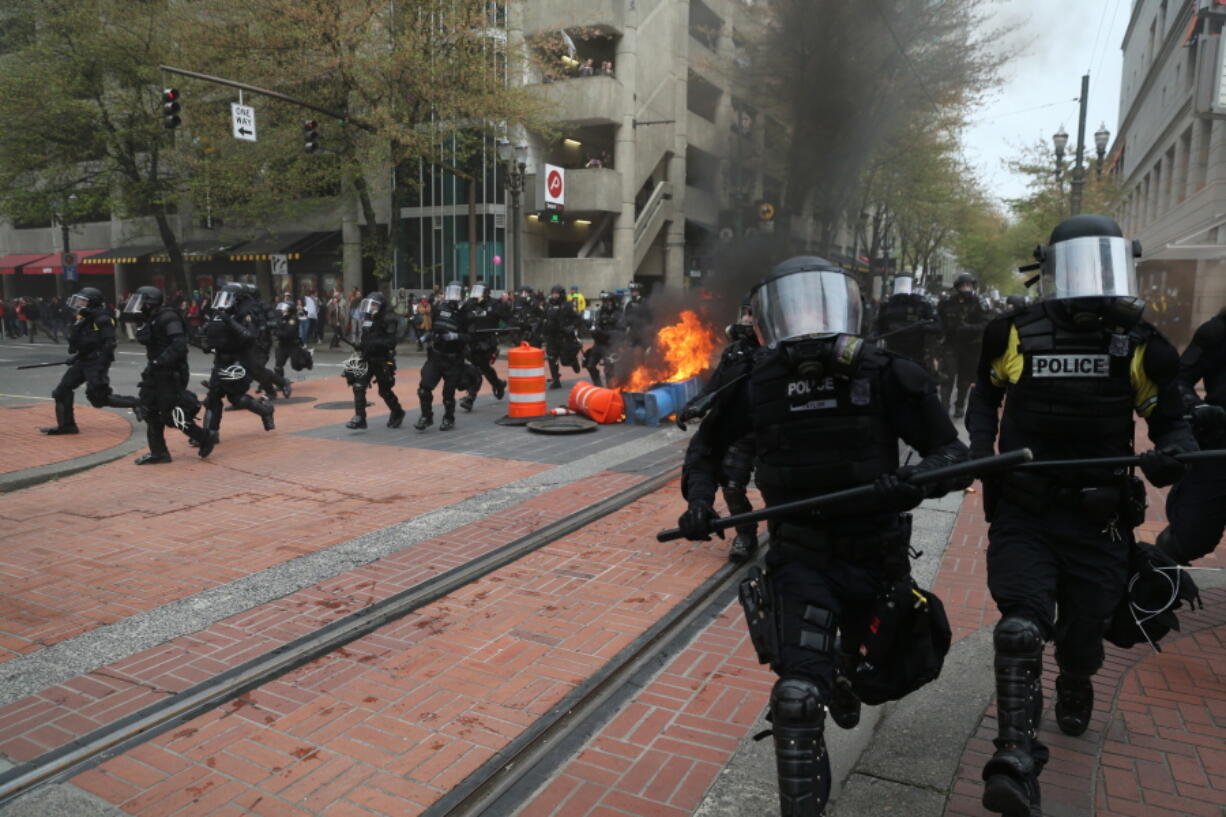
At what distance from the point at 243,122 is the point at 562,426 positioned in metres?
12.4

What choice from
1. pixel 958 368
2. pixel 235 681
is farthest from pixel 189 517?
pixel 958 368

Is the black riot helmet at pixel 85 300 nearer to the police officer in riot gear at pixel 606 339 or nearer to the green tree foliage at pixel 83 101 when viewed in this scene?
the police officer in riot gear at pixel 606 339

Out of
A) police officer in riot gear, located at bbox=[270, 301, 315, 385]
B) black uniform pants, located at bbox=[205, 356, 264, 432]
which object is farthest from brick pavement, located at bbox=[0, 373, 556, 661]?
police officer in riot gear, located at bbox=[270, 301, 315, 385]

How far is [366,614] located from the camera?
177 inches

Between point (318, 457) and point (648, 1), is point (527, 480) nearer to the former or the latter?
point (318, 457)

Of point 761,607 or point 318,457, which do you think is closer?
point 761,607

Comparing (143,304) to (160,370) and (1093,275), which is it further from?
(1093,275)

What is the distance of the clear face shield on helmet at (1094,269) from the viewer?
2902 millimetres

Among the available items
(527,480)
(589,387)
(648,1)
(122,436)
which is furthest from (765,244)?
(648,1)

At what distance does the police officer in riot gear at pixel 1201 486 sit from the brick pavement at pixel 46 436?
973cm

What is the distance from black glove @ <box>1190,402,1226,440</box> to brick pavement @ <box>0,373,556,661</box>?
5.24 m

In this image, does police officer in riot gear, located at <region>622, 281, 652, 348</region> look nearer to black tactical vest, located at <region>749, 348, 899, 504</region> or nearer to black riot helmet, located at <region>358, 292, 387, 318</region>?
black riot helmet, located at <region>358, 292, 387, 318</region>

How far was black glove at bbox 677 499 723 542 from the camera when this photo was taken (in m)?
2.67

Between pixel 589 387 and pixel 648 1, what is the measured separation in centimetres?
2436
